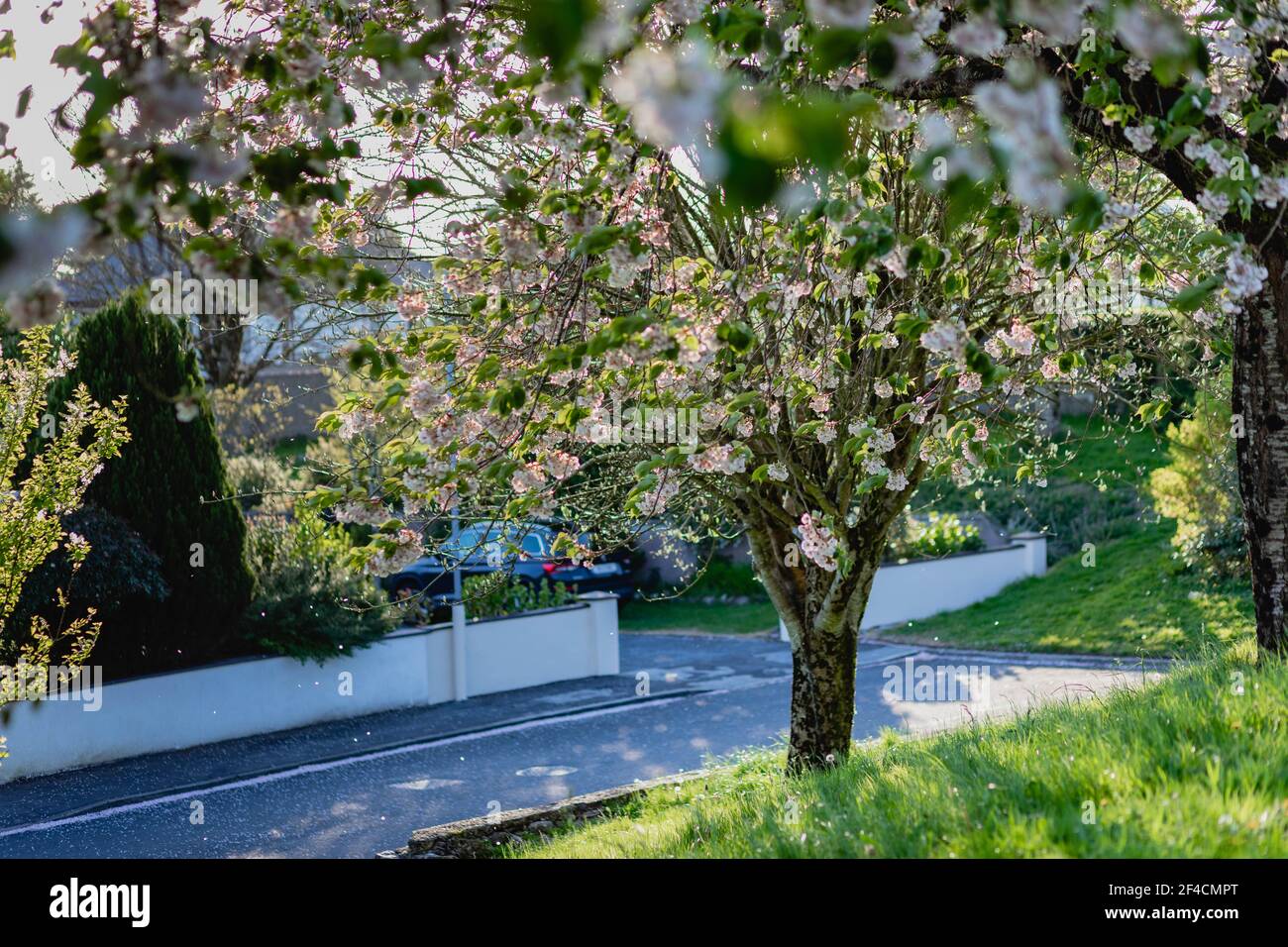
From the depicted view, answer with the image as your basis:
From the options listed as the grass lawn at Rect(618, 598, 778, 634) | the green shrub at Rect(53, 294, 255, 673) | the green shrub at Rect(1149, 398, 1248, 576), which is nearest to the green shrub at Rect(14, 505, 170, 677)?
the green shrub at Rect(53, 294, 255, 673)

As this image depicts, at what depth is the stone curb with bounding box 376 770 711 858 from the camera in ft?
23.8

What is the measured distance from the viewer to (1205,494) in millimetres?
15422

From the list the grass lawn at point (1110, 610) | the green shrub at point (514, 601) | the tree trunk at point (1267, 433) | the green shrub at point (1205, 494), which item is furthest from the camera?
the green shrub at point (514, 601)

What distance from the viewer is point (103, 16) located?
11.1ft

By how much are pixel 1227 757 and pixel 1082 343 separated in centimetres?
324

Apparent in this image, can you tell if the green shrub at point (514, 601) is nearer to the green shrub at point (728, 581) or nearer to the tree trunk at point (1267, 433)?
the green shrub at point (728, 581)

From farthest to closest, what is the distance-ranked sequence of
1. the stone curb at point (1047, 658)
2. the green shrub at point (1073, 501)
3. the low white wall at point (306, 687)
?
the green shrub at point (1073, 501)
the stone curb at point (1047, 658)
the low white wall at point (306, 687)

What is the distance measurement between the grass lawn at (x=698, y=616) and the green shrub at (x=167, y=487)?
9.25 metres

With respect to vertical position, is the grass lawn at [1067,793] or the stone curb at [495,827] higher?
the grass lawn at [1067,793]

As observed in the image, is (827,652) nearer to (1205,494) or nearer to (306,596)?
(306,596)

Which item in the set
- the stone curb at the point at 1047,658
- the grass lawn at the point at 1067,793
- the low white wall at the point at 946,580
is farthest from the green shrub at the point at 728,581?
the grass lawn at the point at 1067,793

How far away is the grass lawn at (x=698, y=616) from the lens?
19062 millimetres
